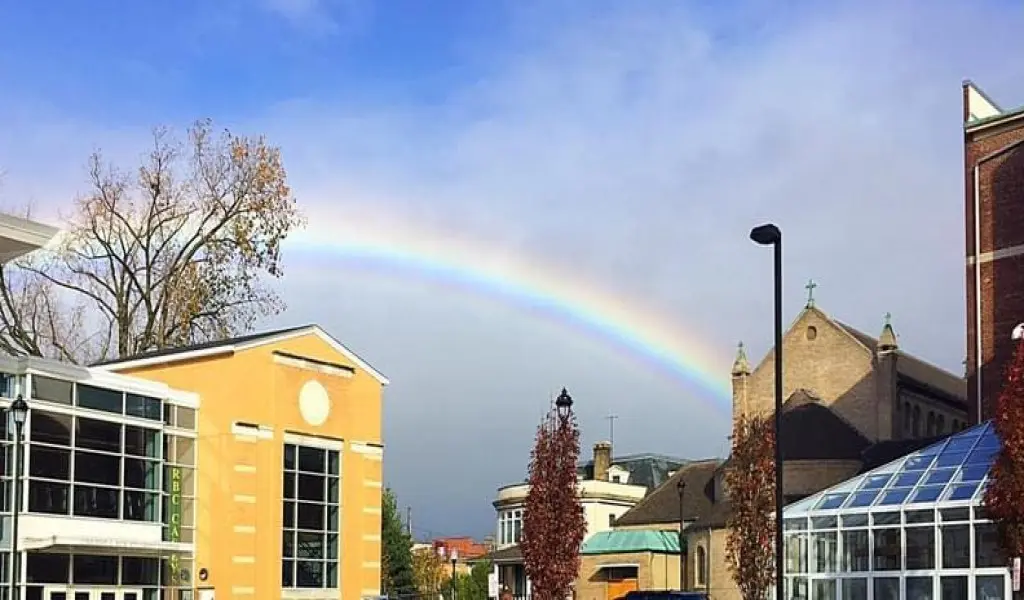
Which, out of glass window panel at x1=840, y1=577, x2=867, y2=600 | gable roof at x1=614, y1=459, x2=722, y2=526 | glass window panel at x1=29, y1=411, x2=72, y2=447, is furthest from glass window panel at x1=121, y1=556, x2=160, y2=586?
gable roof at x1=614, y1=459, x2=722, y2=526

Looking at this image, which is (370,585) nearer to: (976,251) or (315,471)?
(315,471)

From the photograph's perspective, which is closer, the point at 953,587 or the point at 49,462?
the point at 49,462

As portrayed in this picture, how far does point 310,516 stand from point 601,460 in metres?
60.1

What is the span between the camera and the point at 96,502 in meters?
34.9

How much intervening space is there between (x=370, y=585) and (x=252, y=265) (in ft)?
50.6

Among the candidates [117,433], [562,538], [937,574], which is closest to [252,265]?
[117,433]

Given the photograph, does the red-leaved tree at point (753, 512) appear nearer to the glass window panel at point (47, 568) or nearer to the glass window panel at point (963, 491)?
the glass window panel at point (963, 491)

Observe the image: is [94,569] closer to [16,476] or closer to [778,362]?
[16,476]

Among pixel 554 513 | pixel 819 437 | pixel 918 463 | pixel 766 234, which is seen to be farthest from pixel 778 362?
pixel 819 437

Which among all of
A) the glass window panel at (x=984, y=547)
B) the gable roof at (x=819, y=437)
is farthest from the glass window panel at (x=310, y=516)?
the gable roof at (x=819, y=437)

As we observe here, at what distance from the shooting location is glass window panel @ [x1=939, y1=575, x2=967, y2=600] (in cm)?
3681

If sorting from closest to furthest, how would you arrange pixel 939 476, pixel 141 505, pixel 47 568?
pixel 47 568 < pixel 141 505 < pixel 939 476

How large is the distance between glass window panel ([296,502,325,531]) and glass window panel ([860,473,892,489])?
1583 cm

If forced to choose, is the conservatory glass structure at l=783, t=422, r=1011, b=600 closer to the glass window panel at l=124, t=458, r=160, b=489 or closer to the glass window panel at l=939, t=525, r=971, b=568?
the glass window panel at l=939, t=525, r=971, b=568
